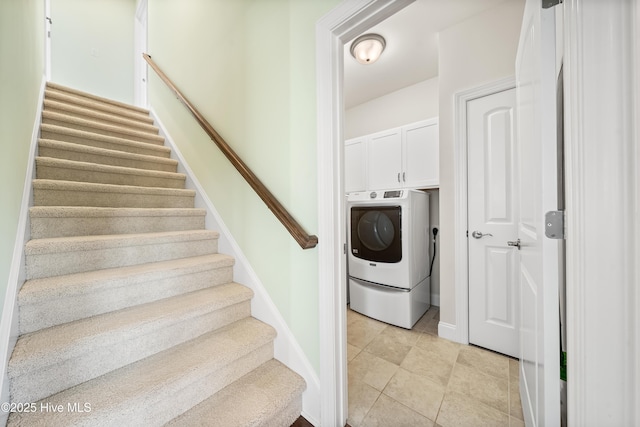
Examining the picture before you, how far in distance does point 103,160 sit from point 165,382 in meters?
1.98

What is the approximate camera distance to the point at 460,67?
1940mm

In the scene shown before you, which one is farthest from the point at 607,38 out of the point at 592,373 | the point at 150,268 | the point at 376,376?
the point at 150,268

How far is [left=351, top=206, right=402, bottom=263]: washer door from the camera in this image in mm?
2207

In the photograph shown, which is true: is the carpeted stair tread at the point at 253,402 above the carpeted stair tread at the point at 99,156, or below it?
below

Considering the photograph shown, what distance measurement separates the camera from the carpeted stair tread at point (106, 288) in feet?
3.44

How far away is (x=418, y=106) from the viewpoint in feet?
9.38

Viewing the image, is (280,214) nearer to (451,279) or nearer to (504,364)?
(451,279)

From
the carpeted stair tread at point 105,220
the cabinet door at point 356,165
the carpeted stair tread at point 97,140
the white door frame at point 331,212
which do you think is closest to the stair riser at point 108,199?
the carpeted stair tread at point 105,220

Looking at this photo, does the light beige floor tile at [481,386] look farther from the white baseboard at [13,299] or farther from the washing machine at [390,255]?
the white baseboard at [13,299]

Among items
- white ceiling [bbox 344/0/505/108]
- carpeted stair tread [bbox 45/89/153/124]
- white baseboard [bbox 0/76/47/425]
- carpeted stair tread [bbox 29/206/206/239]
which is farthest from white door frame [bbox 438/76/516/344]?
carpeted stair tread [bbox 45/89/153/124]

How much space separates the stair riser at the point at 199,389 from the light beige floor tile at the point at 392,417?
0.63m

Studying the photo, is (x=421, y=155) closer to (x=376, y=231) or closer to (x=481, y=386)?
(x=376, y=231)

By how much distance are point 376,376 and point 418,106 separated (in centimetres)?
280

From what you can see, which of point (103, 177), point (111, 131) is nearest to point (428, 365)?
point (103, 177)
